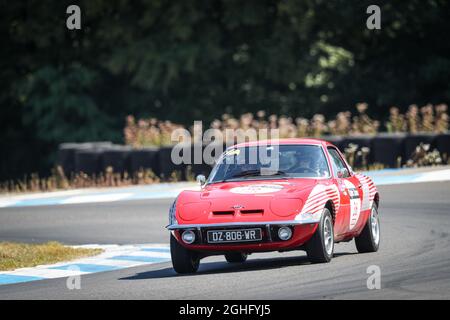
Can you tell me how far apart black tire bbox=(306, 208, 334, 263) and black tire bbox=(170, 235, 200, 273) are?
1263 mm

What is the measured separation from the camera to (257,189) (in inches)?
483

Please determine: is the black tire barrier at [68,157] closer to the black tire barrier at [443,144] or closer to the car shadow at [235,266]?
the black tire barrier at [443,144]

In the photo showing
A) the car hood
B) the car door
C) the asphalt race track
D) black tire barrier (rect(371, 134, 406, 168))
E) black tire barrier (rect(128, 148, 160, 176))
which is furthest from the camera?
black tire barrier (rect(128, 148, 160, 176))

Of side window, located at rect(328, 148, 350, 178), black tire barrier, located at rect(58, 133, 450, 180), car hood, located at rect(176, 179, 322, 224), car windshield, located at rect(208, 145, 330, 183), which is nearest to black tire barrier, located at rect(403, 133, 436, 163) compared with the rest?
black tire barrier, located at rect(58, 133, 450, 180)

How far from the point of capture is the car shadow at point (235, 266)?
40.1 ft

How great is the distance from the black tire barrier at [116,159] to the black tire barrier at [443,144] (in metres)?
7.26

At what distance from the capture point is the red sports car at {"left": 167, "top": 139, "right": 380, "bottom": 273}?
11.8m

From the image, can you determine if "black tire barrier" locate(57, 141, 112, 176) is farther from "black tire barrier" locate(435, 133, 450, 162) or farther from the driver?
the driver

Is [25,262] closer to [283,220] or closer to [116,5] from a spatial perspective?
[283,220]

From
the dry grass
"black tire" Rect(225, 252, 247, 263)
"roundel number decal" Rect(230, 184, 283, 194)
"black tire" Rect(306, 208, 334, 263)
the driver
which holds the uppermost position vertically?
the driver

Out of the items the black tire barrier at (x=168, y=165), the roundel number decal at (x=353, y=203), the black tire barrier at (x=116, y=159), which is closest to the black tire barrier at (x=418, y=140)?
the black tire barrier at (x=168, y=165)

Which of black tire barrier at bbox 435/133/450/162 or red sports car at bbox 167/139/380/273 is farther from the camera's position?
black tire barrier at bbox 435/133/450/162

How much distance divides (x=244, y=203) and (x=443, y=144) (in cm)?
1402

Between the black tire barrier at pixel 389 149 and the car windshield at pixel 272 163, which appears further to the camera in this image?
the black tire barrier at pixel 389 149
